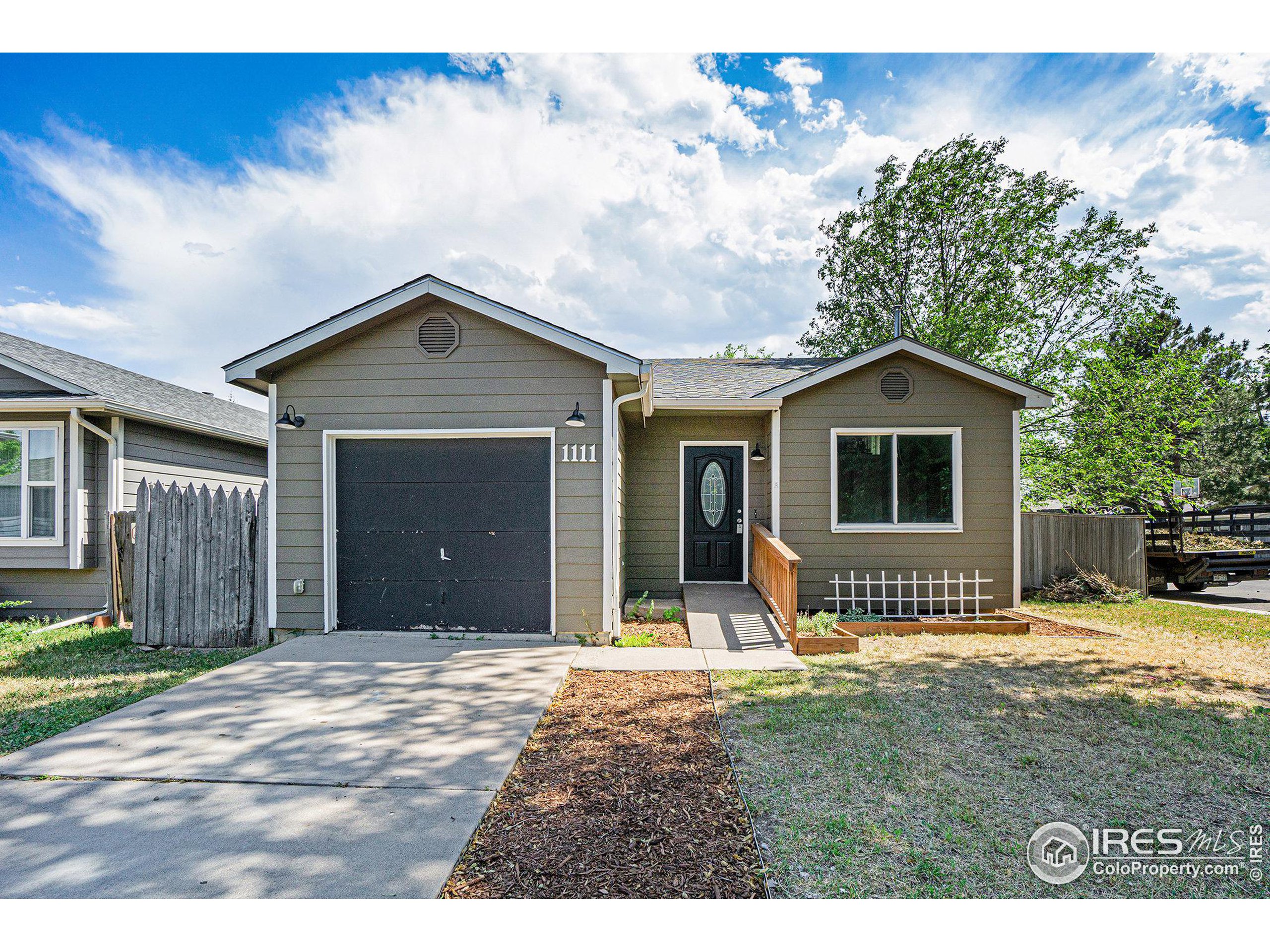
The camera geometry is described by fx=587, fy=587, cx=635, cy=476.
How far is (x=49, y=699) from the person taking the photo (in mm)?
4680

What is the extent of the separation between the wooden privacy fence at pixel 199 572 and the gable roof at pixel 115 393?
114 cm

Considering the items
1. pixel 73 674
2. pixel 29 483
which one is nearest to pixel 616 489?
pixel 73 674

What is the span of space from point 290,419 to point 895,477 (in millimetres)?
7630

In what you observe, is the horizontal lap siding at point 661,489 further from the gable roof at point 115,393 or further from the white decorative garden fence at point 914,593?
the gable roof at point 115,393

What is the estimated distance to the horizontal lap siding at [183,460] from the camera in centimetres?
820

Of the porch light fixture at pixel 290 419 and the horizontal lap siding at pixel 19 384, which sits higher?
the horizontal lap siding at pixel 19 384

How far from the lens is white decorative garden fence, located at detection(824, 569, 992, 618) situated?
8141 millimetres

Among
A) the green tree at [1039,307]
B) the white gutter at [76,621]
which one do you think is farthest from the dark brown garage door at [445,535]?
the green tree at [1039,307]

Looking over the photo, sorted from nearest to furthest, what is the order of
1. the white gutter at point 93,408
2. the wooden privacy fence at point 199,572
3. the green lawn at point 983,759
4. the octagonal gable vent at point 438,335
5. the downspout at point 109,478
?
the green lawn at point 983,759
the octagonal gable vent at point 438,335
the wooden privacy fence at point 199,572
the white gutter at point 93,408
the downspout at point 109,478

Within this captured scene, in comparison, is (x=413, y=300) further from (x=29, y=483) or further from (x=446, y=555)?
(x=29, y=483)

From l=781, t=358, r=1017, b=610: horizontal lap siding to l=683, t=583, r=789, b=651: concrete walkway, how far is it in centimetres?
99
